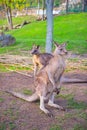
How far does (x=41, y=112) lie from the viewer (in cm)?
652

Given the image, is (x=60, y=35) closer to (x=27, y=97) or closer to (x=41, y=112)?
(x=27, y=97)

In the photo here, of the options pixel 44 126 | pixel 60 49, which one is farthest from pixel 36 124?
pixel 60 49

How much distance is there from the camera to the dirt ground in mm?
6070

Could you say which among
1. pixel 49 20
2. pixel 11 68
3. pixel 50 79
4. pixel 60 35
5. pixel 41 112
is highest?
pixel 49 20

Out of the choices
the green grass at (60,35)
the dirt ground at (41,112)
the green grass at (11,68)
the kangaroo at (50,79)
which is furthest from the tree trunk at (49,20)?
the green grass at (60,35)

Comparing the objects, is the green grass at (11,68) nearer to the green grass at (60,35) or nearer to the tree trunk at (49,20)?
the tree trunk at (49,20)

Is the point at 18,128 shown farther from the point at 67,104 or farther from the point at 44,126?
the point at 67,104

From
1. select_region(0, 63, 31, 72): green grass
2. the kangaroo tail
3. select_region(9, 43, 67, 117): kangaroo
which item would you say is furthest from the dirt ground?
select_region(0, 63, 31, 72): green grass

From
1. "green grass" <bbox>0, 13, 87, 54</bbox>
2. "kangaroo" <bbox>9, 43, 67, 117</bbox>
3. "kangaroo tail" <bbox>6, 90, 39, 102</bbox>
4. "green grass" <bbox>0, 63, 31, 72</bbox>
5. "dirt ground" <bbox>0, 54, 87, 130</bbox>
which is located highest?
"kangaroo" <bbox>9, 43, 67, 117</bbox>

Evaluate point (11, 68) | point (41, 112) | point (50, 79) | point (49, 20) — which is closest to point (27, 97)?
point (41, 112)

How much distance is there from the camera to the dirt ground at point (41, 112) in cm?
607

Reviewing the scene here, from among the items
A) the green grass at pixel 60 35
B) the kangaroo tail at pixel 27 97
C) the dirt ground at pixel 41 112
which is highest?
the kangaroo tail at pixel 27 97

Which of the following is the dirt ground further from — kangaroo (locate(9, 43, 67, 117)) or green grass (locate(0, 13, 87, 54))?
green grass (locate(0, 13, 87, 54))

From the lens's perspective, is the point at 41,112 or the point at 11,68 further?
the point at 11,68
